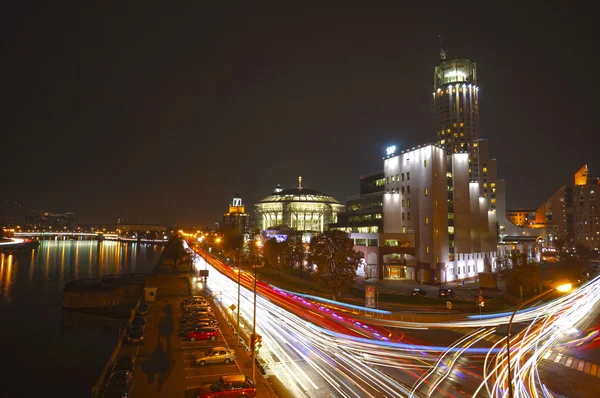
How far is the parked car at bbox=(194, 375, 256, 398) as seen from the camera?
61.2ft

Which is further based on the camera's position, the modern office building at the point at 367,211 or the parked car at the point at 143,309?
the modern office building at the point at 367,211

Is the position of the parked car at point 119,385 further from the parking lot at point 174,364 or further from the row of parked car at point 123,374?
the parking lot at point 174,364

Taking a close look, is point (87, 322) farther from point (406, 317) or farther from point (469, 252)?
point (469, 252)

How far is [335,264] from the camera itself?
50.1 meters

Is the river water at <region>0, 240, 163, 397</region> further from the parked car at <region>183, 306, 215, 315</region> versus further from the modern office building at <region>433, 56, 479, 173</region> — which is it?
the modern office building at <region>433, 56, 479, 173</region>

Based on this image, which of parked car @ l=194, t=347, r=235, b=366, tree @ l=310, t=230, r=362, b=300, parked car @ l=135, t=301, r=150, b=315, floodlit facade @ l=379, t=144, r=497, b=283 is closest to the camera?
parked car @ l=194, t=347, r=235, b=366

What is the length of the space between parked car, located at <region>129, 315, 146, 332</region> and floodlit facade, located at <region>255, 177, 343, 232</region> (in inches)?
4639

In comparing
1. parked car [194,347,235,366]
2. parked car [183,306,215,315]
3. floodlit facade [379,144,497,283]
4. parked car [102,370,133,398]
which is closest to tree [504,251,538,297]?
floodlit facade [379,144,497,283]

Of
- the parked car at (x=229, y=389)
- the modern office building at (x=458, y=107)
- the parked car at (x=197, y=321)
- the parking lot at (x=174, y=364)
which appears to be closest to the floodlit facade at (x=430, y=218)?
the parked car at (x=197, y=321)

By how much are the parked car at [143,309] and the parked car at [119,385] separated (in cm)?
1656

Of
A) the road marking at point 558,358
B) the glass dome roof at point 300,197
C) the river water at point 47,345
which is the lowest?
the river water at point 47,345

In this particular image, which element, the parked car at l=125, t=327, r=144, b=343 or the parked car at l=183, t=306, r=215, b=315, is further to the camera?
the parked car at l=183, t=306, r=215, b=315

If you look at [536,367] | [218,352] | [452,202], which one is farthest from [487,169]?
[218,352]

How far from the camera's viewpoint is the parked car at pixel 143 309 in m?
37.0
